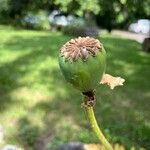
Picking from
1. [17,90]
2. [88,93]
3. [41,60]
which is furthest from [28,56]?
[88,93]

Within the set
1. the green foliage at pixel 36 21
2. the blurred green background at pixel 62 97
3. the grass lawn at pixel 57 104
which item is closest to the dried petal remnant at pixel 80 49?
the blurred green background at pixel 62 97

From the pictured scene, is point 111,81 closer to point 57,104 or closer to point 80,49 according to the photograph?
point 80,49

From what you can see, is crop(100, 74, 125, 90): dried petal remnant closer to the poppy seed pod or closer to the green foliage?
the poppy seed pod

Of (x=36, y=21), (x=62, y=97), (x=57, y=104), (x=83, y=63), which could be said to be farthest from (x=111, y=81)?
(x=36, y=21)

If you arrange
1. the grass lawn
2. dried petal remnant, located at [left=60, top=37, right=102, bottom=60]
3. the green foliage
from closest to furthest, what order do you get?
1. dried petal remnant, located at [left=60, top=37, right=102, bottom=60]
2. the grass lawn
3. the green foliage

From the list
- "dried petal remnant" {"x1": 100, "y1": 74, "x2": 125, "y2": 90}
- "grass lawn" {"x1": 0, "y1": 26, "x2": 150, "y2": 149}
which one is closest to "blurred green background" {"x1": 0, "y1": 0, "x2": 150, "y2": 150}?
"grass lawn" {"x1": 0, "y1": 26, "x2": 150, "y2": 149}

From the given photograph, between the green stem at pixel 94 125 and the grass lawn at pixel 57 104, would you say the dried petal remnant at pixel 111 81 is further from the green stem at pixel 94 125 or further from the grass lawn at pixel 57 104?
the grass lawn at pixel 57 104
